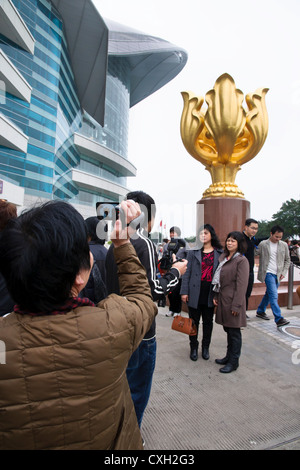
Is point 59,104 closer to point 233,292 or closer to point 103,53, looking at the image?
point 103,53

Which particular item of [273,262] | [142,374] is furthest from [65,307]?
[273,262]

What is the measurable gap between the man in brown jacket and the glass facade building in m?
16.7

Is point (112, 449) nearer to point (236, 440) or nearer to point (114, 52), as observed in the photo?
point (236, 440)

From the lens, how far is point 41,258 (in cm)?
66

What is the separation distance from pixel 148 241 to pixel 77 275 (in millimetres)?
905

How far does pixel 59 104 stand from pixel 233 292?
2867cm

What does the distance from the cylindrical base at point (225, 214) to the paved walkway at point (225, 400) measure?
9.15ft

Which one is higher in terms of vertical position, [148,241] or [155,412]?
[148,241]

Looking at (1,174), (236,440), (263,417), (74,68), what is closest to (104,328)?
(236,440)

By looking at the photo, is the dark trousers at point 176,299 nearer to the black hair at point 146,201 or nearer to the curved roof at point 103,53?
the black hair at point 146,201

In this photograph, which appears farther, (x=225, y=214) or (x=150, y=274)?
(x=225, y=214)

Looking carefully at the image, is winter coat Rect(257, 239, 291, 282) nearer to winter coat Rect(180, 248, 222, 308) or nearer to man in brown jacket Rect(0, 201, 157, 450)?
winter coat Rect(180, 248, 222, 308)

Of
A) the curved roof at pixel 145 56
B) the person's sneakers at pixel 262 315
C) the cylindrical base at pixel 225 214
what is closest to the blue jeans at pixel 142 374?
the person's sneakers at pixel 262 315

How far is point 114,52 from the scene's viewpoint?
35781 millimetres
